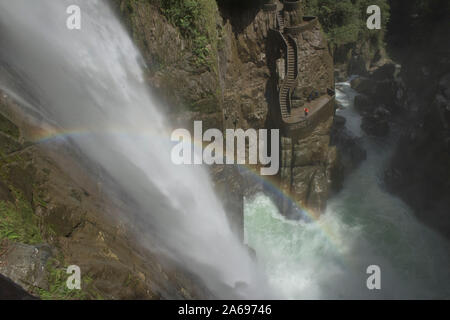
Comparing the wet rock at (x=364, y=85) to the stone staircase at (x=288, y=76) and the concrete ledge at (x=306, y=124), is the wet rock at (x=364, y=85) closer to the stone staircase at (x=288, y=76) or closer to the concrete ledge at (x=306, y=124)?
the concrete ledge at (x=306, y=124)

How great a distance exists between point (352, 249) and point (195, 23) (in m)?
13.4

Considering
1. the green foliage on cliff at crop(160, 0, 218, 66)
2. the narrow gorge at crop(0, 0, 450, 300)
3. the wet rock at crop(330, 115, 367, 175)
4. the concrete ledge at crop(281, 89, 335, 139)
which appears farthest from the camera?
the wet rock at crop(330, 115, 367, 175)

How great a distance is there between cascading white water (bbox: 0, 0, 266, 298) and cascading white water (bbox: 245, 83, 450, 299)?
185 inches

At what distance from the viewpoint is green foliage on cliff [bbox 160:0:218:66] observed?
948cm

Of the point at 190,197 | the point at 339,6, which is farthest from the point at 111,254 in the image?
the point at 339,6

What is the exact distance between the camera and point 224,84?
1461 cm

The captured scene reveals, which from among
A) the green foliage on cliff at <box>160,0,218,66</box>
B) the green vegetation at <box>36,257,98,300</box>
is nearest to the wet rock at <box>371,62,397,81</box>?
the green foliage on cliff at <box>160,0,218,66</box>

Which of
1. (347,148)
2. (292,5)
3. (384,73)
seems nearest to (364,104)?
(384,73)

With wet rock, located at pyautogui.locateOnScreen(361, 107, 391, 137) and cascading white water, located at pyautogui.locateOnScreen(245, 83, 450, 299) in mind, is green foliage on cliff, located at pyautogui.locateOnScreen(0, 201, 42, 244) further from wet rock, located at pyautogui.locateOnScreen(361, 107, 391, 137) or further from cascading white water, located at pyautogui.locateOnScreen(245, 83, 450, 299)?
wet rock, located at pyautogui.locateOnScreen(361, 107, 391, 137)

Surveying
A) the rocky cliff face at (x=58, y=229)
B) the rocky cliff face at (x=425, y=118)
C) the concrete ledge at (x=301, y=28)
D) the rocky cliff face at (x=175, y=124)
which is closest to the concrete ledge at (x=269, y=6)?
the rocky cliff face at (x=175, y=124)

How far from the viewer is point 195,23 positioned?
9.86 m

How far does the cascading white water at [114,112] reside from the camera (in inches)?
243

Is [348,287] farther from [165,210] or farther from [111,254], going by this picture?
[111,254]

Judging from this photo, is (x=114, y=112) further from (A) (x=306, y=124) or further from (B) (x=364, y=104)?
(B) (x=364, y=104)
